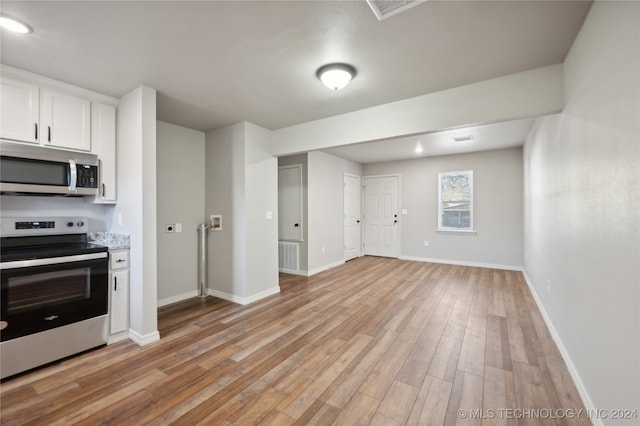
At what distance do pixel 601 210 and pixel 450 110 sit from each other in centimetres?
156

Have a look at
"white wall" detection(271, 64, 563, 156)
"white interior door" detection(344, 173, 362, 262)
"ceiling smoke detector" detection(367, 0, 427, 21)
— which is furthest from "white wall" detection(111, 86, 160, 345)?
"white interior door" detection(344, 173, 362, 262)

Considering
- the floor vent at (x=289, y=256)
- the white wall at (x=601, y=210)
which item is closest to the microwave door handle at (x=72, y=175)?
the floor vent at (x=289, y=256)

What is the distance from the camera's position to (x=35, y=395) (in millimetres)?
1885

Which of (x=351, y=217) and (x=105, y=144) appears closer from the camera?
(x=105, y=144)

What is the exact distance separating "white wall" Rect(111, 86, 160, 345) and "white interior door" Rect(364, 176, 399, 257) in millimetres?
5478

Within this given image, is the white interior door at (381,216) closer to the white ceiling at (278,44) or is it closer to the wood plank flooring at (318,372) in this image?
the wood plank flooring at (318,372)

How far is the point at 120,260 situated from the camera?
2.67 m

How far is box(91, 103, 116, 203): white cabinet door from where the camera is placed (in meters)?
2.74

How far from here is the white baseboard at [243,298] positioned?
12.2ft

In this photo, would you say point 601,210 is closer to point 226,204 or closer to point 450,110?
point 450,110

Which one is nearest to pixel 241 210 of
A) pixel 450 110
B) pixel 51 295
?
pixel 51 295

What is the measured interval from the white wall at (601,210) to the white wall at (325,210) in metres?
3.67

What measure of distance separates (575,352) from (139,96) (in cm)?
442

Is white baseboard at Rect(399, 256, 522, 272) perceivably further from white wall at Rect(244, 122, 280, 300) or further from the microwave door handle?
the microwave door handle
